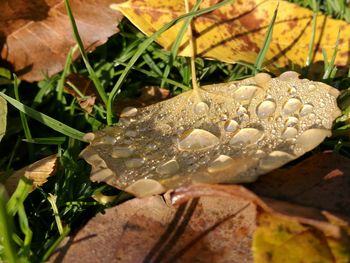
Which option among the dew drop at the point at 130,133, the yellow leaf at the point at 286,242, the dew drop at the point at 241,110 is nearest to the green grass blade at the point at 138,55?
the dew drop at the point at 130,133

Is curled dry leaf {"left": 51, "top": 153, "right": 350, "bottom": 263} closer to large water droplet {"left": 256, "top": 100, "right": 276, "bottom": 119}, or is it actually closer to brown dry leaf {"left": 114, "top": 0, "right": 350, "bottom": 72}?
large water droplet {"left": 256, "top": 100, "right": 276, "bottom": 119}

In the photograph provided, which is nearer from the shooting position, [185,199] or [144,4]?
[185,199]

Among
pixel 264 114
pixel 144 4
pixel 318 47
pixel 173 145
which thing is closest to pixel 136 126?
pixel 173 145

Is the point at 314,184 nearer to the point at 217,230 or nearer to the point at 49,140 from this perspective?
the point at 217,230

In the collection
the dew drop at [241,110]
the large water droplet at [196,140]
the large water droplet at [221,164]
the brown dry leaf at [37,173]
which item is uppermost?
the dew drop at [241,110]

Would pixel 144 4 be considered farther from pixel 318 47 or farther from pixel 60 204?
pixel 60 204

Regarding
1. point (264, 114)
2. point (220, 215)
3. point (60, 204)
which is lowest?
point (60, 204)

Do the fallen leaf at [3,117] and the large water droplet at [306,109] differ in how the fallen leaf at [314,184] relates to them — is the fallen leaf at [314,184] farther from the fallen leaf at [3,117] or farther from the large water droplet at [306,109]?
the fallen leaf at [3,117]
